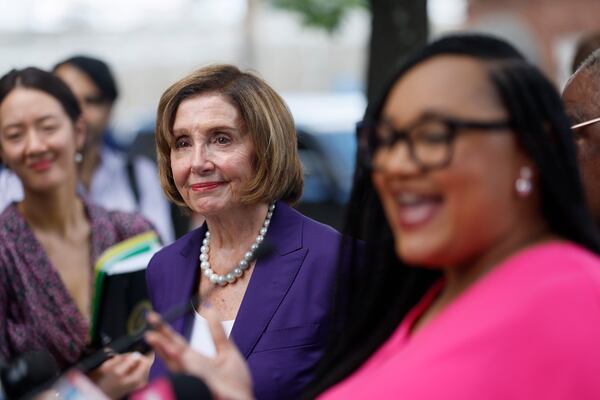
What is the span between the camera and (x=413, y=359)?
1.95 metres

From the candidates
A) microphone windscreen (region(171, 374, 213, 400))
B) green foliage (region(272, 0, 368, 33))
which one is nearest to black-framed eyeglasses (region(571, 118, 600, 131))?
microphone windscreen (region(171, 374, 213, 400))

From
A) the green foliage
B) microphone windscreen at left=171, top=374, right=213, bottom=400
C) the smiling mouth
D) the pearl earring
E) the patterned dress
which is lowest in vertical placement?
the patterned dress

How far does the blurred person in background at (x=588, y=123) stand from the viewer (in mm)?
3246

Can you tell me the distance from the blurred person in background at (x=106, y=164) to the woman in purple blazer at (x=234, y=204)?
7.48 ft

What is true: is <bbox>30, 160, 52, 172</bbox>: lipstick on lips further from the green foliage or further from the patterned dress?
the green foliage

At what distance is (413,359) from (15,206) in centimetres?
282

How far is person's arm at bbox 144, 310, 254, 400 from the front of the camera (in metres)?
2.06

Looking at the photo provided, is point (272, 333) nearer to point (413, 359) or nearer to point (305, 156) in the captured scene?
point (413, 359)

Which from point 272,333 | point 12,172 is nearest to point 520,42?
point 12,172

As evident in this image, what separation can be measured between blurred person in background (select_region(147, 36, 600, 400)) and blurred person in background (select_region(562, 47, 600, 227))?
1250 millimetres

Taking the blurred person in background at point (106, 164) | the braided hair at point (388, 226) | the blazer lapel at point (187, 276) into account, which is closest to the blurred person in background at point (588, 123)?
the braided hair at point (388, 226)

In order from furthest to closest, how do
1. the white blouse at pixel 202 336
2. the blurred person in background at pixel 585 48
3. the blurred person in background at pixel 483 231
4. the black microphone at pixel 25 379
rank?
the blurred person in background at pixel 585 48 → the white blouse at pixel 202 336 → the black microphone at pixel 25 379 → the blurred person in background at pixel 483 231

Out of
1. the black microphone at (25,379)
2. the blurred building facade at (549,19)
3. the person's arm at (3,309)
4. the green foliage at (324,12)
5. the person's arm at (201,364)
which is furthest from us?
the blurred building facade at (549,19)

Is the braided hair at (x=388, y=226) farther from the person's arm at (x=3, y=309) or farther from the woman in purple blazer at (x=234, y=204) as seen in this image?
the person's arm at (x=3, y=309)
